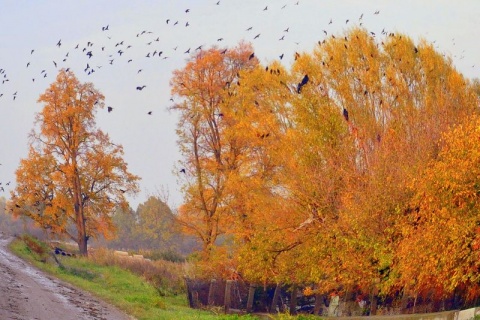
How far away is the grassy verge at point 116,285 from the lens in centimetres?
2930

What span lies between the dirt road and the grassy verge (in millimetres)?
979

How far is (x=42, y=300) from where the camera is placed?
1115 inches

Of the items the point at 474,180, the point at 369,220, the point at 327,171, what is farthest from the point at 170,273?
the point at 474,180

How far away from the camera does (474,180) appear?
23.0 metres

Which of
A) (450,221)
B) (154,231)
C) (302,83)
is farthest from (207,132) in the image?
(154,231)

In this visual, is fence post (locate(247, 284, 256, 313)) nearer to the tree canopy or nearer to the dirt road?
the tree canopy

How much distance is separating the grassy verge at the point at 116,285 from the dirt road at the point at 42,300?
0.98 m

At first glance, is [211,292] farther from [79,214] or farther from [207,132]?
[79,214]

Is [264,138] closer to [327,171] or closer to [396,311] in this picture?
[327,171]

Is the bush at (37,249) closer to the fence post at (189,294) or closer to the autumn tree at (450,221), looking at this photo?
the fence post at (189,294)

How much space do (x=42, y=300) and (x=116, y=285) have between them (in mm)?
10248

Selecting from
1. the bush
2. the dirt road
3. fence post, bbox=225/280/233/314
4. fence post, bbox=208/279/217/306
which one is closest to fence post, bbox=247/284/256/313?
fence post, bbox=225/280/233/314

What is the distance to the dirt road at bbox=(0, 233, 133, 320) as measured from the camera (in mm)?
25109

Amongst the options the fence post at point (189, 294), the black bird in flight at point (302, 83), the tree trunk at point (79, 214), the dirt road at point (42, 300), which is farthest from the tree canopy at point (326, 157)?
the tree trunk at point (79, 214)
